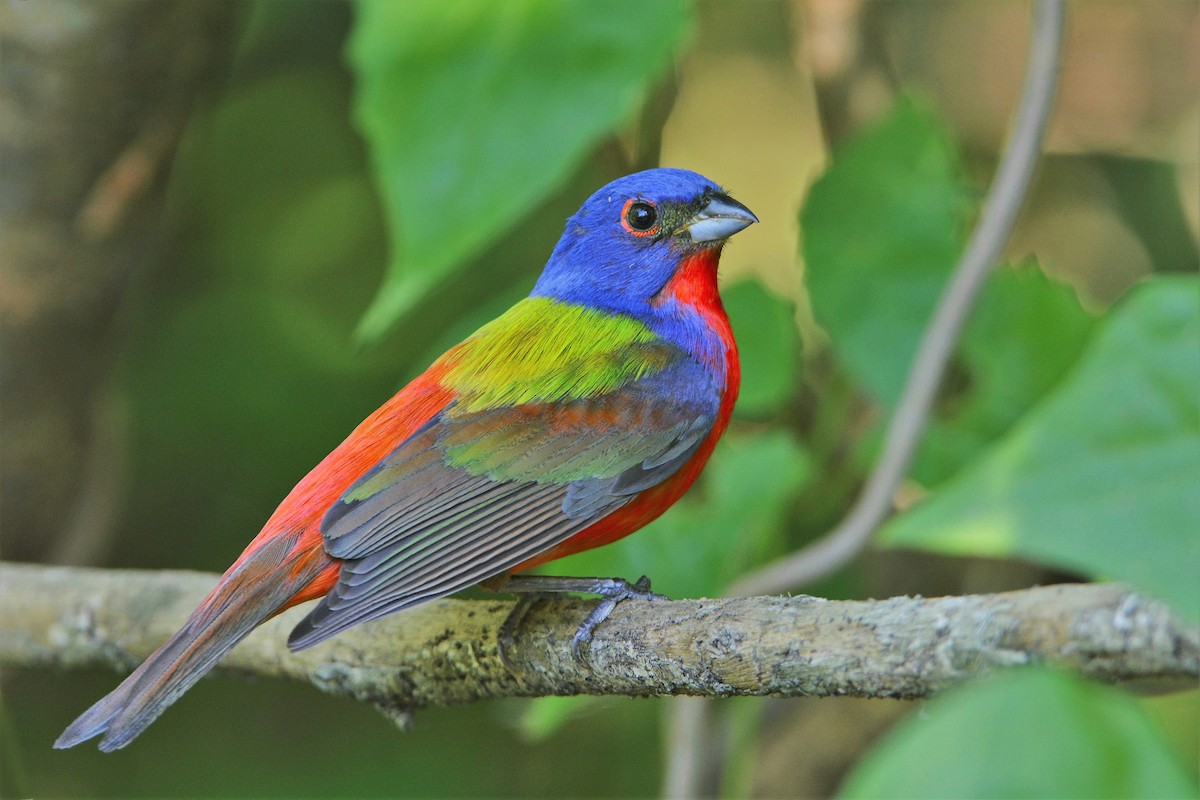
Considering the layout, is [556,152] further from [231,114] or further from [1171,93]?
[1171,93]

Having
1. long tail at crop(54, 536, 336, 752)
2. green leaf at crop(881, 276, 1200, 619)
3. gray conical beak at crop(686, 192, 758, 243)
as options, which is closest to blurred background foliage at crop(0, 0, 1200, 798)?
green leaf at crop(881, 276, 1200, 619)

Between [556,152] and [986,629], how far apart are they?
1415 millimetres

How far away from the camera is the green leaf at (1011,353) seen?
329cm

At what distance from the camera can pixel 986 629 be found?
1.43 m

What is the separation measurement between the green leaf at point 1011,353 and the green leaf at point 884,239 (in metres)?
0.17

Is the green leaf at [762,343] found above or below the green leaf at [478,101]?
below

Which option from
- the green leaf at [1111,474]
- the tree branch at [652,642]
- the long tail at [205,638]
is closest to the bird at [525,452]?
the long tail at [205,638]

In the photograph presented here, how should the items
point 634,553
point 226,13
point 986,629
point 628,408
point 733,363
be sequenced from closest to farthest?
point 986,629, point 628,408, point 733,363, point 634,553, point 226,13

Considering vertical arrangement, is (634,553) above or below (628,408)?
below

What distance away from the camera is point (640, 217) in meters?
2.77

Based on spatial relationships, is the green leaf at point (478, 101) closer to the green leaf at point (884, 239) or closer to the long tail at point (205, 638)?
the long tail at point (205, 638)

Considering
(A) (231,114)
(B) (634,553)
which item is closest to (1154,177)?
(B) (634,553)

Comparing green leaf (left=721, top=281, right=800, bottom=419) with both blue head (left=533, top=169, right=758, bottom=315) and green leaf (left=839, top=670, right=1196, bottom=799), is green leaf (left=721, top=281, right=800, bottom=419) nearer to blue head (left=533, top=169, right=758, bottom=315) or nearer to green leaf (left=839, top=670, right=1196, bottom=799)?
blue head (left=533, top=169, right=758, bottom=315)

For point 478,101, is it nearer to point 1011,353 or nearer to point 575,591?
point 575,591
